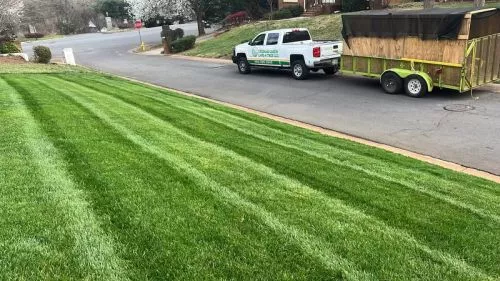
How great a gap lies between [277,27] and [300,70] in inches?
572

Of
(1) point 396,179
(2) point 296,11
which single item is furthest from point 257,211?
(2) point 296,11

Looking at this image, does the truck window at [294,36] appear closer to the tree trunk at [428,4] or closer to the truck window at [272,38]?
the truck window at [272,38]

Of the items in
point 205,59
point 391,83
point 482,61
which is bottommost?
point 205,59

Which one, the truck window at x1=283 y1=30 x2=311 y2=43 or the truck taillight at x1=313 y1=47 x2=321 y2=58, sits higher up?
the truck window at x1=283 y1=30 x2=311 y2=43

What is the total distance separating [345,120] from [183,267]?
8827 mm

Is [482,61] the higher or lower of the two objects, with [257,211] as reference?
lower

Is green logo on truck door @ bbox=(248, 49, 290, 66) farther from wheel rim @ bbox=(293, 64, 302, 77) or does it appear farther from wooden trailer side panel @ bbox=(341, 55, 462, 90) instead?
wooden trailer side panel @ bbox=(341, 55, 462, 90)

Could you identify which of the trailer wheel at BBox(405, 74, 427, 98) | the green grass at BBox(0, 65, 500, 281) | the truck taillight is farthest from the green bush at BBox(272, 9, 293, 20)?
the green grass at BBox(0, 65, 500, 281)

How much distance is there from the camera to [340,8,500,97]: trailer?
1316 centimetres

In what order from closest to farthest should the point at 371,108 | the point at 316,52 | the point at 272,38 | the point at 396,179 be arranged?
the point at 396,179 → the point at 371,108 → the point at 316,52 → the point at 272,38

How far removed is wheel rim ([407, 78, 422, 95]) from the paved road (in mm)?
317

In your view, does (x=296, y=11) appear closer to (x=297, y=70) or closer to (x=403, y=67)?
(x=297, y=70)

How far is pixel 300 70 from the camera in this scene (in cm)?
A: 1852

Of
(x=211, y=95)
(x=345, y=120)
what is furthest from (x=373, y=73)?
(x=211, y=95)
